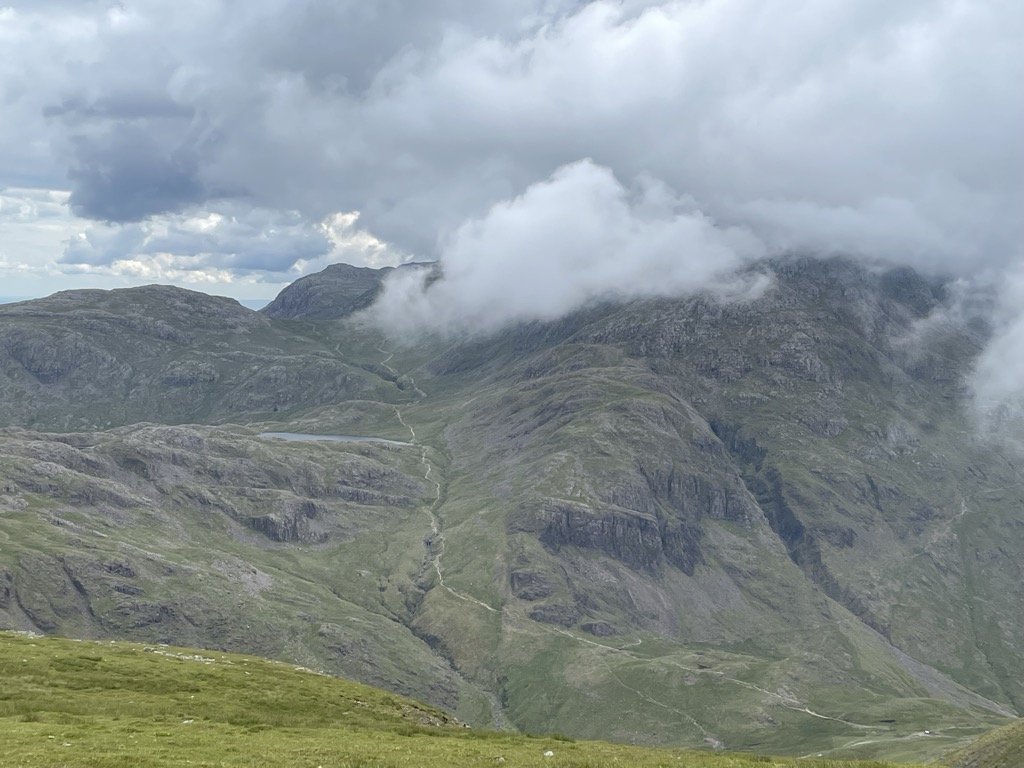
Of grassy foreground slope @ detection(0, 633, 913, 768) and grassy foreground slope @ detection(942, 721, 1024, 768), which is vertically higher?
grassy foreground slope @ detection(0, 633, 913, 768)

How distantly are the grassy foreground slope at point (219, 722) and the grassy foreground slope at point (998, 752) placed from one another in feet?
224

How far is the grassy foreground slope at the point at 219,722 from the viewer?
1813 inches

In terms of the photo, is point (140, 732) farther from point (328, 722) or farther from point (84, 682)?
point (84, 682)

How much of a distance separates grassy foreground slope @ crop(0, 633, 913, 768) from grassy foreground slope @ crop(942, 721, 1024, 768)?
68345 millimetres

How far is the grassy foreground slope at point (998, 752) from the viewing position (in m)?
102

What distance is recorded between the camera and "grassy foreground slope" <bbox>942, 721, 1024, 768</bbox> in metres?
102

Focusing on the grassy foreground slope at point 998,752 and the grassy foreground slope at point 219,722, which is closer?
the grassy foreground slope at point 219,722

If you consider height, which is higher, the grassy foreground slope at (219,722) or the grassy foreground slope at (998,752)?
the grassy foreground slope at (219,722)

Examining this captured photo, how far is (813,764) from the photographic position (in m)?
49.2

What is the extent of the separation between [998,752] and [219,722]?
332ft

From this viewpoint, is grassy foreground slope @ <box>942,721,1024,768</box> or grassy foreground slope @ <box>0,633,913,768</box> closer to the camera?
grassy foreground slope @ <box>0,633,913,768</box>

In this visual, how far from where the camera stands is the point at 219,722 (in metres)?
61.0

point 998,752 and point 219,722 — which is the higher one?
point 219,722

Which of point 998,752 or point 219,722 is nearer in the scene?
point 219,722
